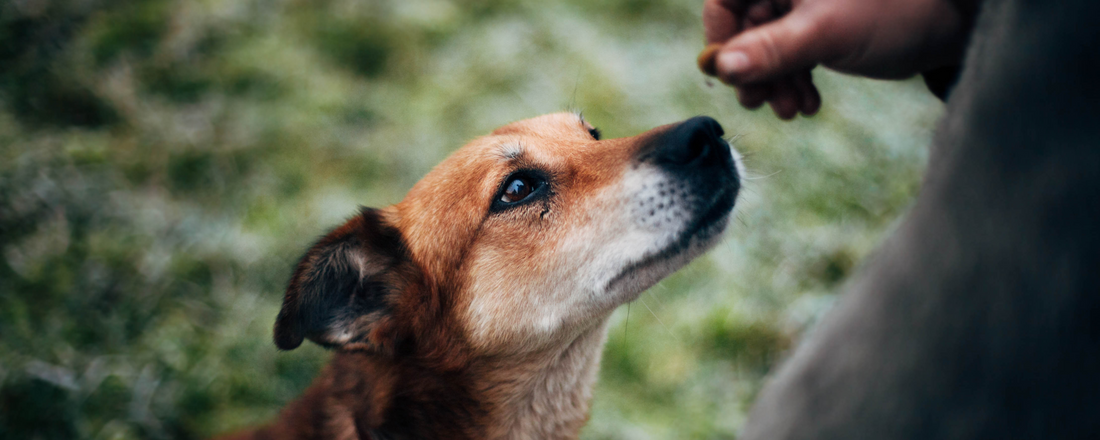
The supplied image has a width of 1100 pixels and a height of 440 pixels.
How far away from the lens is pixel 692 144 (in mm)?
2049

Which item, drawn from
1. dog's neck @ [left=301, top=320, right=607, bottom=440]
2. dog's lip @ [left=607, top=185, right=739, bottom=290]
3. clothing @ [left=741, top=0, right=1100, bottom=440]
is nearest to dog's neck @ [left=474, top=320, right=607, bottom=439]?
dog's neck @ [left=301, top=320, right=607, bottom=440]

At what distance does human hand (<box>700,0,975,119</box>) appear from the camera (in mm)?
1844

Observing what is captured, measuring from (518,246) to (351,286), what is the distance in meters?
0.63

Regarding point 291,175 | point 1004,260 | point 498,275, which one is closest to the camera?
point 1004,260

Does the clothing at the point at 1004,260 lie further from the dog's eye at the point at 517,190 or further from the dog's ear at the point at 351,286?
the dog's ear at the point at 351,286

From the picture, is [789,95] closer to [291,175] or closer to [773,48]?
[773,48]

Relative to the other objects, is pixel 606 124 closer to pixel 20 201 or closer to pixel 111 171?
pixel 111 171

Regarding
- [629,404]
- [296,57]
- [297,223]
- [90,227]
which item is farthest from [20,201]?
[629,404]

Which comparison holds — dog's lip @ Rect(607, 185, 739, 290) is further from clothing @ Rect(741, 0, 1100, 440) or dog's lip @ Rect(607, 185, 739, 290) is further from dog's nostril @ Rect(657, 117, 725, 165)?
clothing @ Rect(741, 0, 1100, 440)

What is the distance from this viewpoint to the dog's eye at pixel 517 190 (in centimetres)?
221

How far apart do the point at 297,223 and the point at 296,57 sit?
1722mm

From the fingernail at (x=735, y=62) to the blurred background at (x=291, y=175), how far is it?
976 millimetres

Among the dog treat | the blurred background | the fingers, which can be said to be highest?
the dog treat

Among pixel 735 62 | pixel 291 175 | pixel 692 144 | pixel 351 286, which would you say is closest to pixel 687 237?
pixel 692 144
